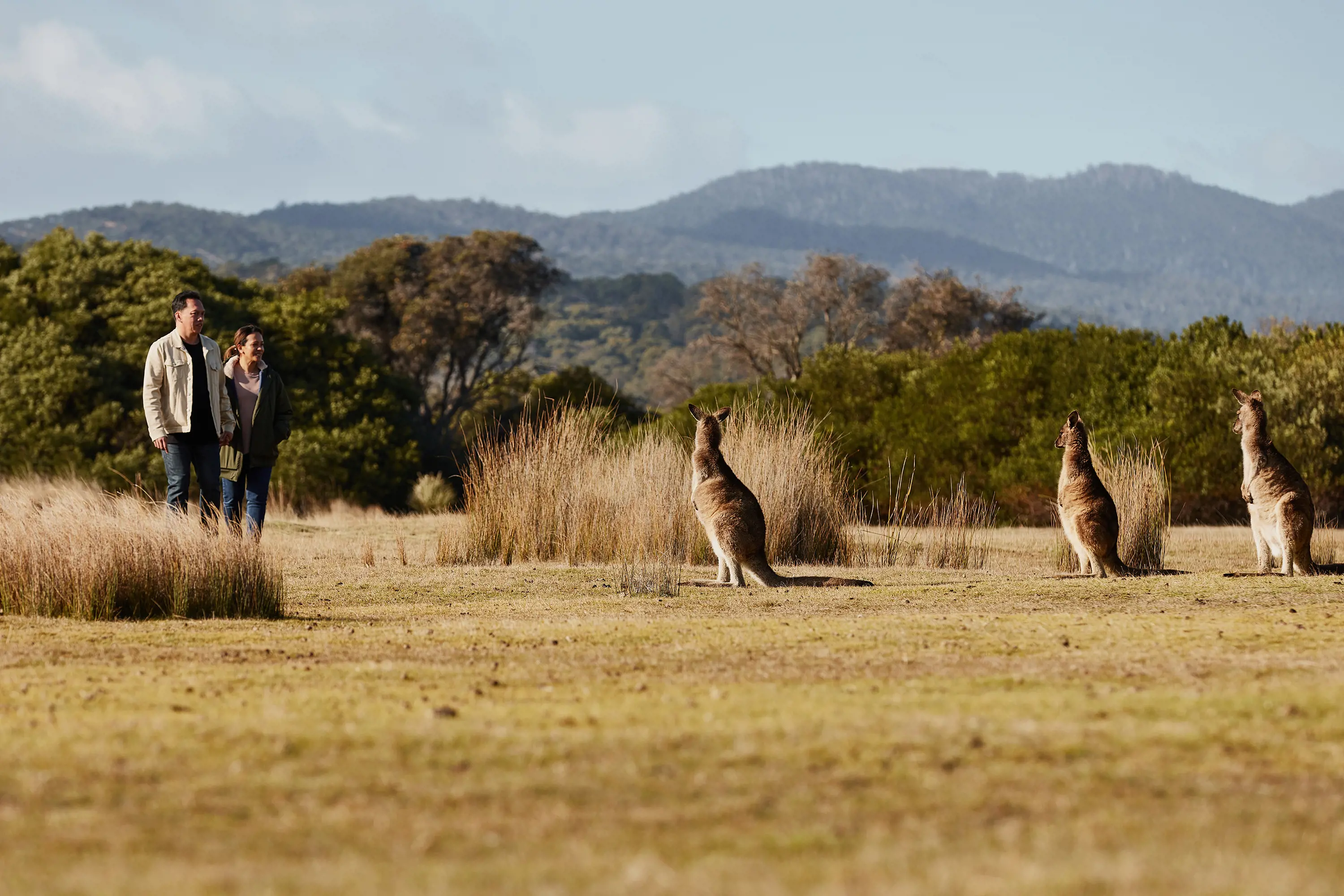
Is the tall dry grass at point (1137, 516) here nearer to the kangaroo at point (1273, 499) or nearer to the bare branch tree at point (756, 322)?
the kangaroo at point (1273, 499)

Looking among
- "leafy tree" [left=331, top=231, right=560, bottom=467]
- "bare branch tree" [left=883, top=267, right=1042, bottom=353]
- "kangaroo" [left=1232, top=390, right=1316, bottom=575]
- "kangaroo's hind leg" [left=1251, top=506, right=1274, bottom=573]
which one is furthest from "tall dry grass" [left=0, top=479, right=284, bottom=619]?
"bare branch tree" [left=883, top=267, right=1042, bottom=353]

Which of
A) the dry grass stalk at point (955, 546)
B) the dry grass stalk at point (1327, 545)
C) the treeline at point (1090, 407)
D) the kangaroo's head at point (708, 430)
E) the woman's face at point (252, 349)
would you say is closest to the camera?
the kangaroo's head at point (708, 430)

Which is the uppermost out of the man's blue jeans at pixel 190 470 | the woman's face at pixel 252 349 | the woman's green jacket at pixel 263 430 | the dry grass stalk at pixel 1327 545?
the woman's face at pixel 252 349

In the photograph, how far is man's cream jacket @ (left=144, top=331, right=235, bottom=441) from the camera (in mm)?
11430

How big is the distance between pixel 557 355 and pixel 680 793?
132 metres

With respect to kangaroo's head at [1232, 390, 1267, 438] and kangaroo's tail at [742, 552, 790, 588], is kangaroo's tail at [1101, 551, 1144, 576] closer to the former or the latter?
kangaroo's head at [1232, 390, 1267, 438]

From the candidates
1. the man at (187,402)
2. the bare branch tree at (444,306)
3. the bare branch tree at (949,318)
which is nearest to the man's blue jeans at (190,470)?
the man at (187,402)

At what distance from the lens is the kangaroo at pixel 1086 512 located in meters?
12.0

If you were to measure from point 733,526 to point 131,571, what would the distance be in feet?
14.9

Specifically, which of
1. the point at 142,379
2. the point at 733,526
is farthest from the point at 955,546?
the point at 142,379

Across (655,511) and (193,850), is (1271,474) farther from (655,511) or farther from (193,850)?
(193,850)

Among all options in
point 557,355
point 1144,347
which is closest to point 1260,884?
point 1144,347

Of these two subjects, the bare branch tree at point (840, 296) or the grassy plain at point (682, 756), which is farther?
the bare branch tree at point (840, 296)

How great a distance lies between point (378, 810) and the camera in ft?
13.8
